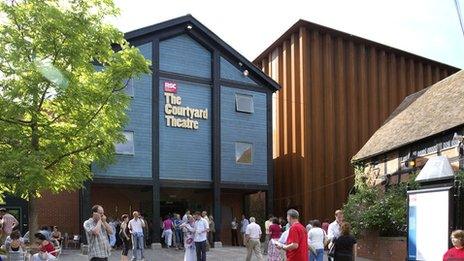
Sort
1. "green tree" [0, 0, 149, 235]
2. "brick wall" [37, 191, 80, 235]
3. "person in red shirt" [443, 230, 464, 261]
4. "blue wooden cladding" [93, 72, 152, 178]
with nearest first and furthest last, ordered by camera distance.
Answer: "person in red shirt" [443, 230, 464, 261] < "green tree" [0, 0, 149, 235] < "brick wall" [37, 191, 80, 235] < "blue wooden cladding" [93, 72, 152, 178]

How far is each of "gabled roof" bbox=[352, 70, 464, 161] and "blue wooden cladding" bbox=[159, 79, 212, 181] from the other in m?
7.54

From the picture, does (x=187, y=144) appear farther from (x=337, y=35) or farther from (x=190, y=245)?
(x=190, y=245)

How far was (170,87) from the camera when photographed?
30.7 meters

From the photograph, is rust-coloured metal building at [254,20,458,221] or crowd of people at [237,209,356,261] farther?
rust-coloured metal building at [254,20,458,221]

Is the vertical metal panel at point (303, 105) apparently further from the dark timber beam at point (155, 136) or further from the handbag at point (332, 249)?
the handbag at point (332, 249)

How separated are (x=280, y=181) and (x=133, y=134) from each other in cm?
1015

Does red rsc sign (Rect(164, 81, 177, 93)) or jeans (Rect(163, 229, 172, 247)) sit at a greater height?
red rsc sign (Rect(164, 81, 177, 93))

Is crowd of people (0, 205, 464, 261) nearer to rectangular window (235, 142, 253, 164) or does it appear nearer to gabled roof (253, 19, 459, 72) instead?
rectangular window (235, 142, 253, 164)

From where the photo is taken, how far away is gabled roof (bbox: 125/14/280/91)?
1171 inches

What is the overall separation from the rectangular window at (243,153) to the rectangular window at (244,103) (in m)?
1.75

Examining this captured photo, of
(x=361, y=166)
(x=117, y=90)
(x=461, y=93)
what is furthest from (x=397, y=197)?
(x=117, y=90)

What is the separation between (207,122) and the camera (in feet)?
104

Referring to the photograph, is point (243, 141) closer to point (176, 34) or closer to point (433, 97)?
point (176, 34)

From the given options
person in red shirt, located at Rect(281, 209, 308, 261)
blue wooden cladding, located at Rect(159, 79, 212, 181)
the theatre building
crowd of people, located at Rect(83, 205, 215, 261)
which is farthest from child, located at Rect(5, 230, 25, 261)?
blue wooden cladding, located at Rect(159, 79, 212, 181)
